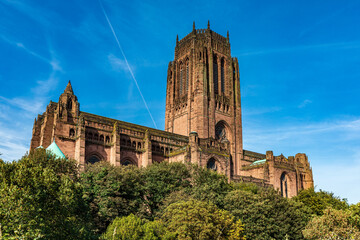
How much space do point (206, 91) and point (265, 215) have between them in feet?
130

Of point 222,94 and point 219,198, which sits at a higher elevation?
point 222,94

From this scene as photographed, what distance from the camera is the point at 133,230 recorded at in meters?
30.8

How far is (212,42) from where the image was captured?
3398 inches

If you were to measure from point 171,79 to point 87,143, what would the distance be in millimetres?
37936

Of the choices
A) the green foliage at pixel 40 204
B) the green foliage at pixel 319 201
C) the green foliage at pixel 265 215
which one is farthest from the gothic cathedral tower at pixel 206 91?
the green foliage at pixel 40 204

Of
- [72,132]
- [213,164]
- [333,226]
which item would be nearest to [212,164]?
[213,164]

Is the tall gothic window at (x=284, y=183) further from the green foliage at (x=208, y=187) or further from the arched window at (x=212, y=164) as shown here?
the green foliage at (x=208, y=187)

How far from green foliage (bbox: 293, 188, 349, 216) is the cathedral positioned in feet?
27.2

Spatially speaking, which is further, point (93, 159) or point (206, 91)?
point (206, 91)

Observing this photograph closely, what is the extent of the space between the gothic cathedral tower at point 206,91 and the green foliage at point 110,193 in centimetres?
3368

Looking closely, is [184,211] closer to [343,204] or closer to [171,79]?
[343,204]

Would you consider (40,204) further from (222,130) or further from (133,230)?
(222,130)

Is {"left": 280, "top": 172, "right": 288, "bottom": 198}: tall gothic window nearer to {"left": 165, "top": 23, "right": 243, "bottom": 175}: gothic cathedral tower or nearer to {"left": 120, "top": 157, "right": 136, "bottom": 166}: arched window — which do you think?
{"left": 165, "top": 23, "right": 243, "bottom": 175}: gothic cathedral tower

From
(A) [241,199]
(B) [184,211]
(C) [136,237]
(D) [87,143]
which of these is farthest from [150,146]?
(C) [136,237]
